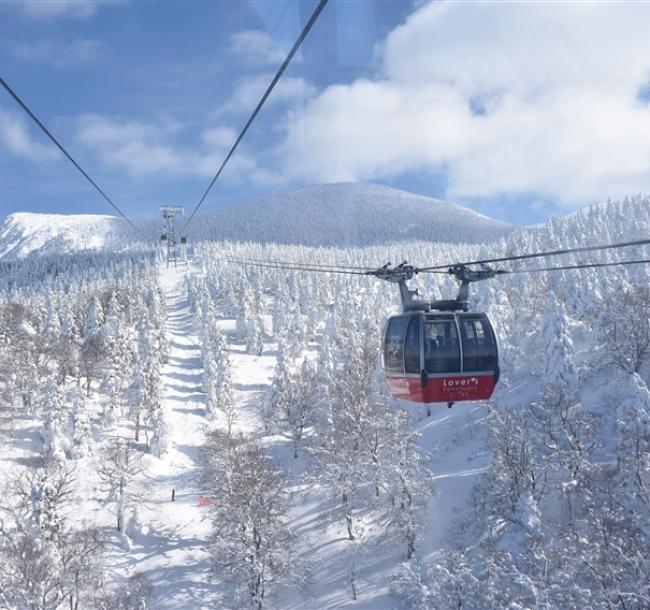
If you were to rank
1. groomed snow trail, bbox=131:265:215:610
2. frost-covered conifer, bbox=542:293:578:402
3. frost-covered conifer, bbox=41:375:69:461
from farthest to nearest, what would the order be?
frost-covered conifer, bbox=41:375:69:461, frost-covered conifer, bbox=542:293:578:402, groomed snow trail, bbox=131:265:215:610

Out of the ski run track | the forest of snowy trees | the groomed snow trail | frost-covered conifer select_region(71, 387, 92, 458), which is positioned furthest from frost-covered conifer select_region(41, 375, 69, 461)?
the groomed snow trail

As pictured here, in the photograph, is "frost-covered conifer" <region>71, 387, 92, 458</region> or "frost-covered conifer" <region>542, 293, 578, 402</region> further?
"frost-covered conifer" <region>71, 387, 92, 458</region>

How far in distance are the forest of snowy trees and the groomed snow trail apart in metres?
0.70

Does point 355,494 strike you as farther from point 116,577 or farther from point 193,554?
point 116,577

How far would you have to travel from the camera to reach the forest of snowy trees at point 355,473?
1005 inches

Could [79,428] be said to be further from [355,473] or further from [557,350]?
[557,350]

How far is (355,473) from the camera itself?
37.7m

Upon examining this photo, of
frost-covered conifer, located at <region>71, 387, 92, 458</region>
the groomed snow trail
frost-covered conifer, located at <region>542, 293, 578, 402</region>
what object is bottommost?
the groomed snow trail

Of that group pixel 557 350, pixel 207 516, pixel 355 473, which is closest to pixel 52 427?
pixel 207 516

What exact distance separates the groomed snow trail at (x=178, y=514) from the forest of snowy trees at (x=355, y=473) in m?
0.70

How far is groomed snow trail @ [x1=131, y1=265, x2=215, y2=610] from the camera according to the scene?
36562 millimetres

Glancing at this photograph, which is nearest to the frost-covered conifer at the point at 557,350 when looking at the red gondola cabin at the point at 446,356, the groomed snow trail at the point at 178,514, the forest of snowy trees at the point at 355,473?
the forest of snowy trees at the point at 355,473

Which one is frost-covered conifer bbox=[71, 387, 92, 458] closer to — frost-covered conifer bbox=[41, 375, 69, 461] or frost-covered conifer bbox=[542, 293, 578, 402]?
frost-covered conifer bbox=[41, 375, 69, 461]

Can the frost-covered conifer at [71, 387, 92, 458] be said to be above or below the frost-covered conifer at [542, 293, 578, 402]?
below
